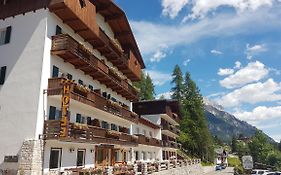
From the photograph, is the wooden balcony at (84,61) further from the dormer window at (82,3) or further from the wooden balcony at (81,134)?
the wooden balcony at (81,134)

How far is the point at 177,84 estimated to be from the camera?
81438 mm

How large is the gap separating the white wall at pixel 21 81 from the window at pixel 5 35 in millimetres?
304

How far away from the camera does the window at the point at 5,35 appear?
856 inches

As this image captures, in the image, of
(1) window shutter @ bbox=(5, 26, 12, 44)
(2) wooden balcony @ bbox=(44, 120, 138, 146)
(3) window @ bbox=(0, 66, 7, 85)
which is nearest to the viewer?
(2) wooden balcony @ bbox=(44, 120, 138, 146)

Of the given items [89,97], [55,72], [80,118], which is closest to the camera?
[55,72]

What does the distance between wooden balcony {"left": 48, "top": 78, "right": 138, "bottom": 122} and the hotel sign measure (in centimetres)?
35

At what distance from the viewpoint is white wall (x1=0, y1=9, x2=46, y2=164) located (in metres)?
18.8

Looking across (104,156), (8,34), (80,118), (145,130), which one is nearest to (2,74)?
(8,34)

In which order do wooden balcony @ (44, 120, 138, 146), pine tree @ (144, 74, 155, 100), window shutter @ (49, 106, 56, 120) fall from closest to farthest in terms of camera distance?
wooden balcony @ (44, 120, 138, 146) → window shutter @ (49, 106, 56, 120) → pine tree @ (144, 74, 155, 100)

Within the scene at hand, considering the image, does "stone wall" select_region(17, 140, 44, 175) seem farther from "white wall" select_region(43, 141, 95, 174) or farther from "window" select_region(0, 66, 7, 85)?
"window" select_region(0, 66, 7, 85)

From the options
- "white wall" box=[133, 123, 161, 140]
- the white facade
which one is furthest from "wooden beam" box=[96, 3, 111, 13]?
"white wall" box=[133, 123, 161, 140]

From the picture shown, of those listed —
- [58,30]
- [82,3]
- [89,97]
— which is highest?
[82,3]

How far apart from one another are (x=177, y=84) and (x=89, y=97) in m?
59.9

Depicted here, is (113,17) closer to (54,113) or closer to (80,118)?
(80,118)
